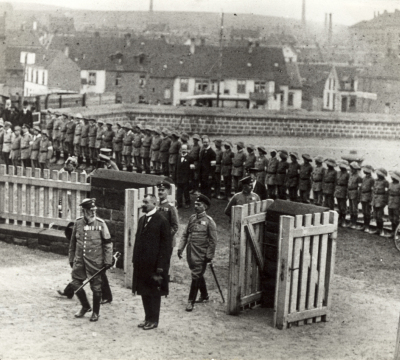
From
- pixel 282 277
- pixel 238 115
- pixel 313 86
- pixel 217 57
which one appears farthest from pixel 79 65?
pixel 282 277

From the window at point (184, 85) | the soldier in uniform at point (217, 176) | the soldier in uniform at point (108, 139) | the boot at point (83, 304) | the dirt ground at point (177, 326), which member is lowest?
the dirt ground at point (177, 326)

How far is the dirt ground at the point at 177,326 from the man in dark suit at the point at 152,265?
265 millimetres

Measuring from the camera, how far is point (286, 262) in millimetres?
10359

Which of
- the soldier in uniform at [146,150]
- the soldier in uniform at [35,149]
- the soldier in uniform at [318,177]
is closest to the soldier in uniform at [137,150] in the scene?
the soldier in uniform at [146,150]

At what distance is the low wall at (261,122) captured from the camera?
5439 cm

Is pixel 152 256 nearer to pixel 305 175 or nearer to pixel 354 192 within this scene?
pixel 354 192

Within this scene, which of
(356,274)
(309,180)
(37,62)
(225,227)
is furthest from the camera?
(37,62)

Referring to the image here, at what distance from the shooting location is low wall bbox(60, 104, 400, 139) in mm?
54388

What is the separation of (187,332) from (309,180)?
32.4ft

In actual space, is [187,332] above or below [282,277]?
below

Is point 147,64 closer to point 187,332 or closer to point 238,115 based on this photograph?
point 238,115

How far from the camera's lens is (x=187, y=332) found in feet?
33.4

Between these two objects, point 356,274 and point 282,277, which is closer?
point 282,277

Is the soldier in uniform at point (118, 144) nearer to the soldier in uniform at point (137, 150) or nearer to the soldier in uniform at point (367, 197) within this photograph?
the soldier in uniform at point (137, 150)
